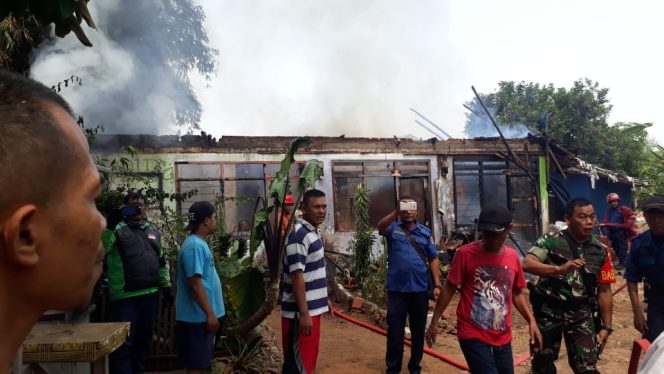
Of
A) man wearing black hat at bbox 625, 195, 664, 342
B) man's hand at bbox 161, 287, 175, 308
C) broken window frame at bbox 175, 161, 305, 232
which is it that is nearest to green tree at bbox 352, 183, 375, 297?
broken window frame at bbox 175, 161, 305, 232

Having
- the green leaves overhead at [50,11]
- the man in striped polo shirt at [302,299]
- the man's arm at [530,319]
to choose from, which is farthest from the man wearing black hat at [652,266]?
the green leaves overhead at [50,11]

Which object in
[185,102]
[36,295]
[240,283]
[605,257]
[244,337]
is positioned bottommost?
[244,337]

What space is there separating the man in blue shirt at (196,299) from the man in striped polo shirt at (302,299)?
642 mm

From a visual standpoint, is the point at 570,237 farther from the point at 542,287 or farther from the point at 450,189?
the point at 450,189

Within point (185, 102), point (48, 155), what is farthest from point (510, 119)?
point (48, 155)

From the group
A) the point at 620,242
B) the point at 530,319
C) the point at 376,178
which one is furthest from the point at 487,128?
the point at 530,319

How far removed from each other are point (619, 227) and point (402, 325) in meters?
7.93

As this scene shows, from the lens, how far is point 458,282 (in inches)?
142

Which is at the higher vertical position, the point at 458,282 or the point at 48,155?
the point at 48,155

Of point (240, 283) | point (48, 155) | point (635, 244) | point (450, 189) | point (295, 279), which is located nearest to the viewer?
point (48, 155)

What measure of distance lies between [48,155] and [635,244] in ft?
16.9

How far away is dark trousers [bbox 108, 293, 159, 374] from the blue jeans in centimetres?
298

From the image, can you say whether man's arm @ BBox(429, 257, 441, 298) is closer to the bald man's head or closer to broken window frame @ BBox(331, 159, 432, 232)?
the bald man's head

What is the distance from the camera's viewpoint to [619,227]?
34.0 feet
